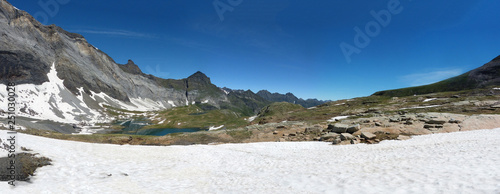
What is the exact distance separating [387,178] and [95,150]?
3172cm

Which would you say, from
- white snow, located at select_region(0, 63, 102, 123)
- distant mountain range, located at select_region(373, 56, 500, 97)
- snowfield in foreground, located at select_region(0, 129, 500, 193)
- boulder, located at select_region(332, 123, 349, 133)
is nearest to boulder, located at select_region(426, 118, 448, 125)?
boulder, located at select_region(332, 123, 349, 133)

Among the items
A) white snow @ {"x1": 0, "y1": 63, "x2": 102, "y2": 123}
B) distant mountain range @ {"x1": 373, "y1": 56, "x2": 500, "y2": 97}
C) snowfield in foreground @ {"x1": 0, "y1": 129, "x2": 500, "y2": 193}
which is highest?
white snow @ {"x1": 0, "y1": 63, "x2": 102, "y2": 123}

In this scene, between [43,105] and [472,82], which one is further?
[43,105]

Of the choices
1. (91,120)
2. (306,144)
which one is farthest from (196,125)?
(306,144)

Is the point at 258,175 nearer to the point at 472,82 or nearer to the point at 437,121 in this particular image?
the point at 437,121

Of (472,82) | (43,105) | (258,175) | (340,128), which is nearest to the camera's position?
(258,175)

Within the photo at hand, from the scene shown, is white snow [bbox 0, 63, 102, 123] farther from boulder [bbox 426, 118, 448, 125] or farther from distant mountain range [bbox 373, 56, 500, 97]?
distant mountain range [bbox 373, 56, 500, 97]

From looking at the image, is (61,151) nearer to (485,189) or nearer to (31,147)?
(31,147)

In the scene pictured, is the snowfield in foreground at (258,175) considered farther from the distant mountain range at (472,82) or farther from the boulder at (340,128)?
the distant mountain range at (472,82)

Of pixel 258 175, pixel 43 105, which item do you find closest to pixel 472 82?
pixel 258 175

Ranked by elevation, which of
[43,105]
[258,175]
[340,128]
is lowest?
[258,175]

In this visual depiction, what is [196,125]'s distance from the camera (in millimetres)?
186375

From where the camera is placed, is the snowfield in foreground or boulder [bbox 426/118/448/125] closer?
the snowfield in foreground

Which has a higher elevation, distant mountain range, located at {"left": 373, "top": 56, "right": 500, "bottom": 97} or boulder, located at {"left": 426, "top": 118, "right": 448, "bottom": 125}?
distant mountain range, located at {"left": 373, "top": 56, "right": 500, "bottom": 97}
